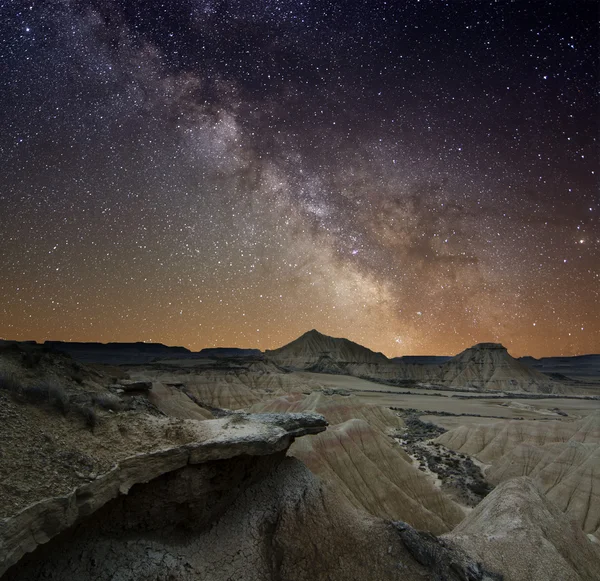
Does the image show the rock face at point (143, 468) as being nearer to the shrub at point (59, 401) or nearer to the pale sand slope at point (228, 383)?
the shrub at point (59, 401)

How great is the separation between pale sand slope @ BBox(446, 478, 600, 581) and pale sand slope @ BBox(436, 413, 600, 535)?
5205 mm

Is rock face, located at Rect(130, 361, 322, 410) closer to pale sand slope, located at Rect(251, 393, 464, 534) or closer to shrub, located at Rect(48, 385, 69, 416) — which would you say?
pale sand slope, located at Rect(251, 393, 464, 534)

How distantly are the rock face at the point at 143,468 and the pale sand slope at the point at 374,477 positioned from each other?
11.8 m

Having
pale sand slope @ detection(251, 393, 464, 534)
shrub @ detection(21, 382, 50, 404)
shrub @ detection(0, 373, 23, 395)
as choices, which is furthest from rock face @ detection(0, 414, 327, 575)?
pale sand slope @ detection(251, 393, 464, 534)

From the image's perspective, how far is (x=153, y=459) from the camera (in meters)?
7.18

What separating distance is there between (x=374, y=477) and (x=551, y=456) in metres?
20.0

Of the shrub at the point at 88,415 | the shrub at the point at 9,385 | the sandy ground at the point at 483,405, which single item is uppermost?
the shrub at the point at 9,385

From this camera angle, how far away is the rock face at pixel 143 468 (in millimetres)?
5070

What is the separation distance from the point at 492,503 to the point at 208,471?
464 inches

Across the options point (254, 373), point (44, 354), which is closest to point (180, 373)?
point (254, 373)

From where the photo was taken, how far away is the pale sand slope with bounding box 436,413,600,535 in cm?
2409

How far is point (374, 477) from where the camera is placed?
891 inches

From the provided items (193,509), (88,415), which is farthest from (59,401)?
(193,509)

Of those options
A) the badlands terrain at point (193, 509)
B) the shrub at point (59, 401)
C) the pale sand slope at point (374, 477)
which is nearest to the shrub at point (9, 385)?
the badlands terrain at point (193, 509)
